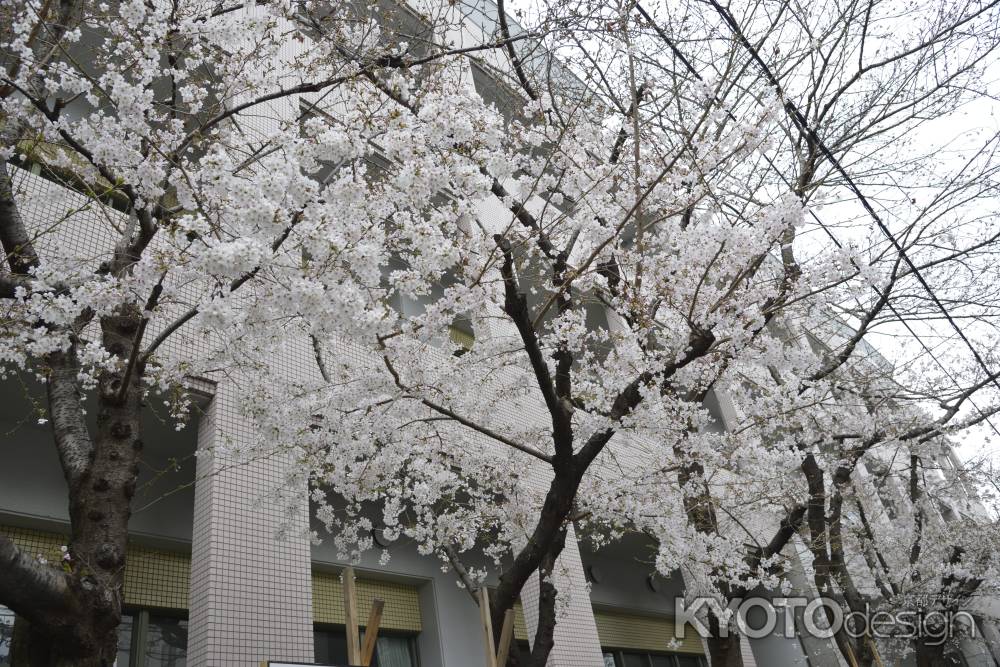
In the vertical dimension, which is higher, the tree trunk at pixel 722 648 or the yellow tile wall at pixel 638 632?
the yellow tile wall at pixel 638 632

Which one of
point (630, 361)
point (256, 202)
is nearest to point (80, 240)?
point (256, 202)

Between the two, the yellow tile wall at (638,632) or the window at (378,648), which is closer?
the window at (378,648)

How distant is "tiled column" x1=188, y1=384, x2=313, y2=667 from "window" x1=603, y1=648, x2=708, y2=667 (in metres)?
6.44

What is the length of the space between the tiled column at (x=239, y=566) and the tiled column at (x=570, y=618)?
2712mm

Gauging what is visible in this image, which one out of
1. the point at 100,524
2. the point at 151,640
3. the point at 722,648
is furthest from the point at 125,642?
the point at 722,648

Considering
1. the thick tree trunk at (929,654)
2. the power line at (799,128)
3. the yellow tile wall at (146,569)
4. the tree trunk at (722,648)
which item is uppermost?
the power line at (799,128)

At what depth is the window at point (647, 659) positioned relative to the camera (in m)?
11.0

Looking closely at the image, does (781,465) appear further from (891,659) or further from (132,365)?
(891,659)

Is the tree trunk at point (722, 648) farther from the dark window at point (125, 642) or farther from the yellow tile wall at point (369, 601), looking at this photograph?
the dark window at point (125, 642)

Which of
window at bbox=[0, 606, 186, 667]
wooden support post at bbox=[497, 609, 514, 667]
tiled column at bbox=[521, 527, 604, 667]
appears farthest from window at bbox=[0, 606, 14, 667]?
tiled column at bbox=[521, 527, 604, 667]

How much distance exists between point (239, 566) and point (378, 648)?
9.27 feet

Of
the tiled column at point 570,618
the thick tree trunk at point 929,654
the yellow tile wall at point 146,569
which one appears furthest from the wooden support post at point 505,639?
the thick tree trunk at point 929,654

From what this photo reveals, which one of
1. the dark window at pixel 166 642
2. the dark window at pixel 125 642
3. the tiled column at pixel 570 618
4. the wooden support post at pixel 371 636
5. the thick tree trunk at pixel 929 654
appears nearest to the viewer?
the wooden support post at pixel 371 636

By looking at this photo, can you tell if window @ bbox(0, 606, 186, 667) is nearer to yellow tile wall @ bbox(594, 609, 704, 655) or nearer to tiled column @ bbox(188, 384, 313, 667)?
tiled column @ bbox(188, 384, 313, 667)
